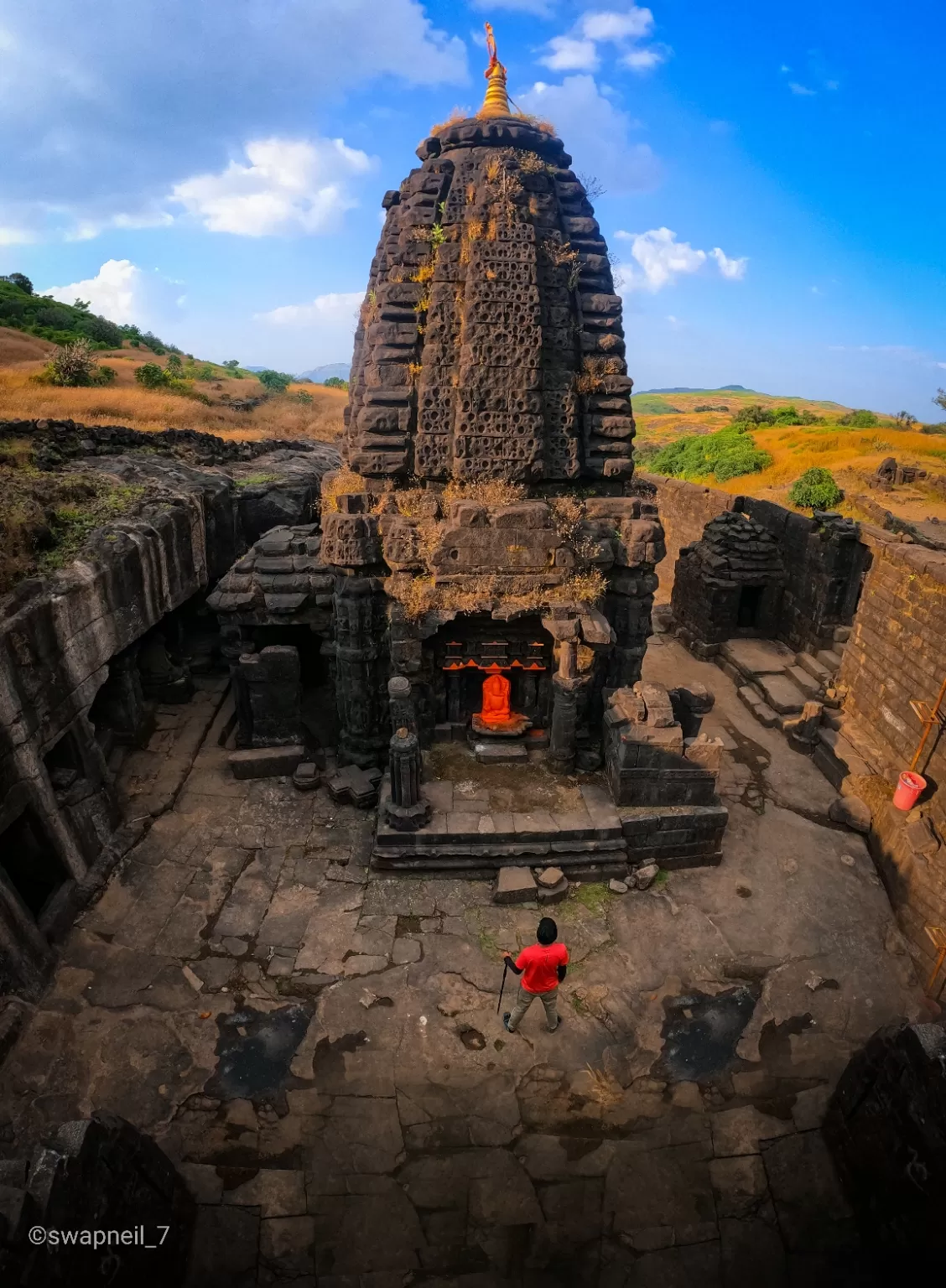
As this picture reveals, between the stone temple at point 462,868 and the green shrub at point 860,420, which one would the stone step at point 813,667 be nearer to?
the stone temple at point 462,868

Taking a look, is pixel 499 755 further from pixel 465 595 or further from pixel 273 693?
pixel 273 693

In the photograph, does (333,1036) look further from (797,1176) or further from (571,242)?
(571,242)

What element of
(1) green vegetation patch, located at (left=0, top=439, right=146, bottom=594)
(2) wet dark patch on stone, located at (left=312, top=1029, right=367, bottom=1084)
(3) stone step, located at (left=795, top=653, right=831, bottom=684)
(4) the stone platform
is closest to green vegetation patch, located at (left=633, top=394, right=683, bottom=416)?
(3) stone step, located at (left=795, top=653, right=831, bottom=684)

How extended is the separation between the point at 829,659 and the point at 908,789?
570 centimetres

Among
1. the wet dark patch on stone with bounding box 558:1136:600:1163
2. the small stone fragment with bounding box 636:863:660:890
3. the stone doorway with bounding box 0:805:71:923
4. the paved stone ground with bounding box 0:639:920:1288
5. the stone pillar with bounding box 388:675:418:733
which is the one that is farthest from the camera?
the stone pillar with bounding box 388:675:418:733

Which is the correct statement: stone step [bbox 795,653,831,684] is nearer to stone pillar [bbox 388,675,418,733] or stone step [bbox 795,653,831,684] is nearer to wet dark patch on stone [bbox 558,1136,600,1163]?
stone pillar [bbox 388,675,418,733]

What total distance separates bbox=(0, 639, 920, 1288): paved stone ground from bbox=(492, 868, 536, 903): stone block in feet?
0.61

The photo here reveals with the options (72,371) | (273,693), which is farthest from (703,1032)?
(72,371)

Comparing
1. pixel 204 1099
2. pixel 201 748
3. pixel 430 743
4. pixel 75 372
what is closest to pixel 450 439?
pixel 430 743

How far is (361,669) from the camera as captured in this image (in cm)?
977

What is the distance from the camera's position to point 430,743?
10273 mm

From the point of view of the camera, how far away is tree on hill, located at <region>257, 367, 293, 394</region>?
1558 inches

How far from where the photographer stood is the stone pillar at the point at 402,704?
896 centimetres

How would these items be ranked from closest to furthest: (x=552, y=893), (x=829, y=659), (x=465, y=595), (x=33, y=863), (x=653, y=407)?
(x=33, y=863) < (x=552, y=893) < (x=465, y=595) < (x=829, y=659) < (x=653, y=407)
